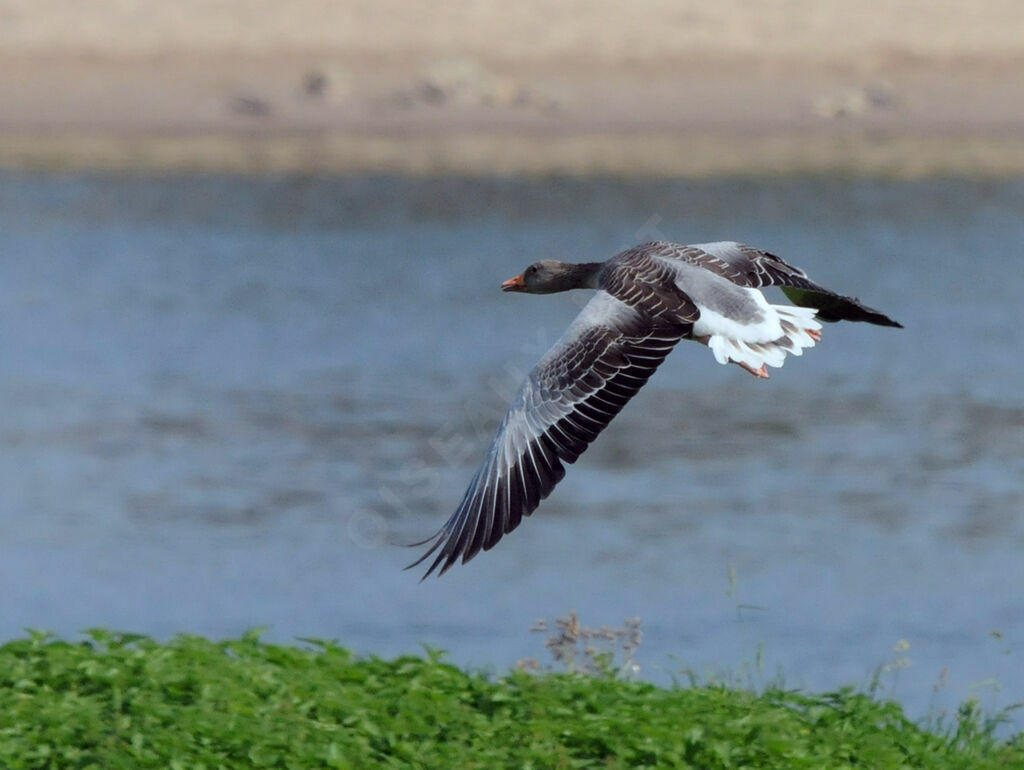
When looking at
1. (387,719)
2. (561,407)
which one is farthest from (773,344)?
(387,719)

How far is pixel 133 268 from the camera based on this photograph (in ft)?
83.4

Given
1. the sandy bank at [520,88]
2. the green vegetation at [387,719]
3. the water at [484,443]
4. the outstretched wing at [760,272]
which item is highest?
the sandy bank at [520,88]

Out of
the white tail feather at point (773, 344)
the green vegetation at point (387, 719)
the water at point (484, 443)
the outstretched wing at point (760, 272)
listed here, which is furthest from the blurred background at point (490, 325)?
the outstretched wing at point (760, 272)

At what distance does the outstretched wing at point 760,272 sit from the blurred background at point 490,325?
1.15m

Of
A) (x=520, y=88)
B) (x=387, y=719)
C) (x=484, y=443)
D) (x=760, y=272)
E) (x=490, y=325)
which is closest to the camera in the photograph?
(x=387, y=719)

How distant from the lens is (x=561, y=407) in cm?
608

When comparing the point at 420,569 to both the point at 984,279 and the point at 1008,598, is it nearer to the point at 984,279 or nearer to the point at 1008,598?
the point at 1008,598

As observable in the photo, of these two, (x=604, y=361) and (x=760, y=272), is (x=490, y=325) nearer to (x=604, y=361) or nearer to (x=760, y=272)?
(x=760, y=272)

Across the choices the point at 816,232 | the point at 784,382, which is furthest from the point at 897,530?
the point at 816,232

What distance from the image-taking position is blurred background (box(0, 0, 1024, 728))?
11.4 metres

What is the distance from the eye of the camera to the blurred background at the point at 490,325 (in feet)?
37.3

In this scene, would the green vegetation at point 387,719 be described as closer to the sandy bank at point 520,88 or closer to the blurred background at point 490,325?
the blurred background at point 490,325

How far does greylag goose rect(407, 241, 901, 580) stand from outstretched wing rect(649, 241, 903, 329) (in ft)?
0.15

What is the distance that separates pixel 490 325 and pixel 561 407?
1485 centimetres
